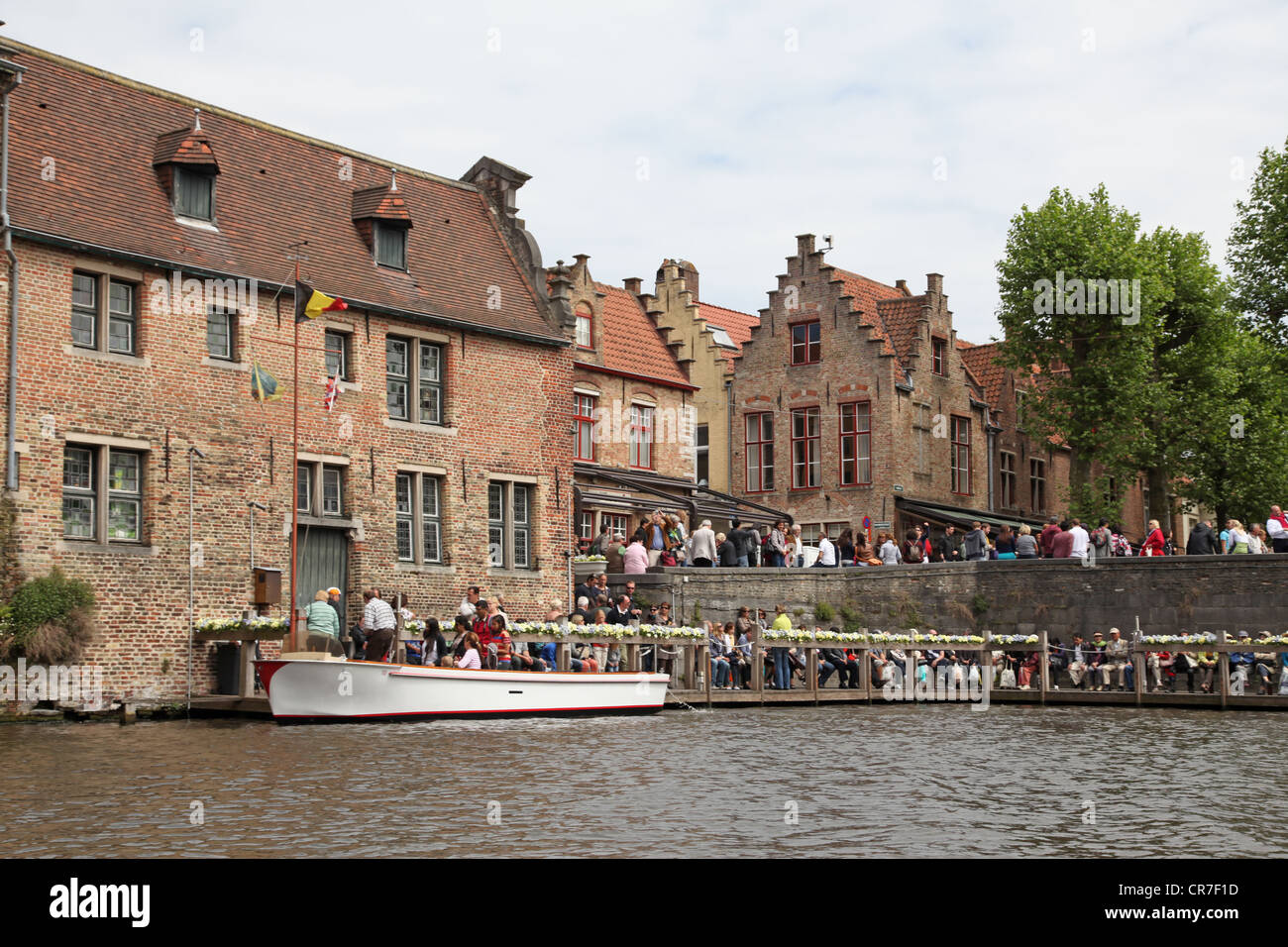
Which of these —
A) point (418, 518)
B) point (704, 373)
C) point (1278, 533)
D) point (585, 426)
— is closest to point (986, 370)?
point (704, 373)

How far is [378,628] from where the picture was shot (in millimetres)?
21062

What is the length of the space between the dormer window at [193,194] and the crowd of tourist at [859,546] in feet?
32.6

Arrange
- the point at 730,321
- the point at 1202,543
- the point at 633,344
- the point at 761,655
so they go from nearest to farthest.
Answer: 1. the point at 761,655
2. the point at 1202,543
3. the point at 633,344
4. the point at 730,321

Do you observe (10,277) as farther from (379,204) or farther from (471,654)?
(471,654)

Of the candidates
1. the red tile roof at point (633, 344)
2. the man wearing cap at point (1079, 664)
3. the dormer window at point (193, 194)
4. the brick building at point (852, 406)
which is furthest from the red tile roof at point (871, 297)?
the dormer window at point (193, 194)

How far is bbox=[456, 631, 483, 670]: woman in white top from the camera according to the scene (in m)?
20.4

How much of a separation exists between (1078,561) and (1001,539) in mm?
3851

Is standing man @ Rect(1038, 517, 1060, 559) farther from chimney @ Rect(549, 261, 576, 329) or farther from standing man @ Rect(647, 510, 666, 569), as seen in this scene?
chimney @ Rect(549, 261, 576, 329)

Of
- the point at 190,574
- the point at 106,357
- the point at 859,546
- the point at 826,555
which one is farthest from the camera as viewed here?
the point at 859,546

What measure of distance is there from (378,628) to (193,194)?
7959 mm

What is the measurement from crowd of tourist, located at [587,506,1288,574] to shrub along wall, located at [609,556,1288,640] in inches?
13.1

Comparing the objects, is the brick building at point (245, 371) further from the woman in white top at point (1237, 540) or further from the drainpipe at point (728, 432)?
the drainpipe at point (728, 432)

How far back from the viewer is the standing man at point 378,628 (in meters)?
20.2
